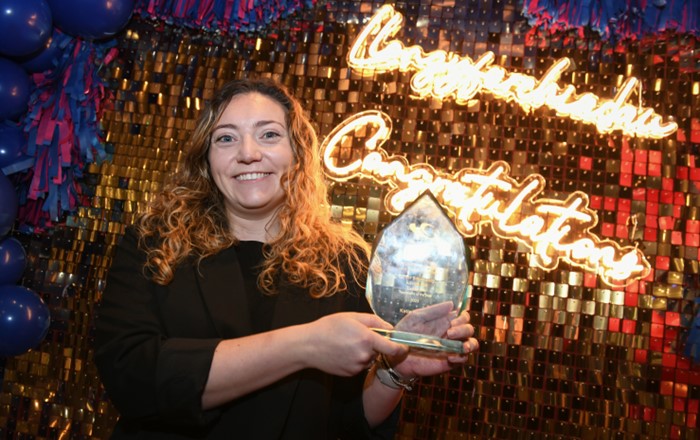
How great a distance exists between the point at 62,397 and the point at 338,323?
2044 mm

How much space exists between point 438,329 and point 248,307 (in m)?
0.43

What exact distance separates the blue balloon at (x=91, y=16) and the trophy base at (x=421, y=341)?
2.01m

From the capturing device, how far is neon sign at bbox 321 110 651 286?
258 centimetres

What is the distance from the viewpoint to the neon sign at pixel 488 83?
2617mm

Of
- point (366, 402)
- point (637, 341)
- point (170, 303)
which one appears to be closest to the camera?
point (170, 303)

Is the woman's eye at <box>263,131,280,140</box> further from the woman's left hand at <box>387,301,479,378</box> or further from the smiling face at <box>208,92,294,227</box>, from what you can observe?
the woman's left hand at <box>387,301,479,378</box>

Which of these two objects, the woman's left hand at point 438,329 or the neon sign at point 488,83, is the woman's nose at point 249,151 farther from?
the neon sign at point 488,83

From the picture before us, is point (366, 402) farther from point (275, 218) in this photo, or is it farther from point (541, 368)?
point (541, 368)

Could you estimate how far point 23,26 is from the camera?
2373 millimetres

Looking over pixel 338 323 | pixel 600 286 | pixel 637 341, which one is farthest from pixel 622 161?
pixel 338 323

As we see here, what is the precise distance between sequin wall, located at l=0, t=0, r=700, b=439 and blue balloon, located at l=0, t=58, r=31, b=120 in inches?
15.3

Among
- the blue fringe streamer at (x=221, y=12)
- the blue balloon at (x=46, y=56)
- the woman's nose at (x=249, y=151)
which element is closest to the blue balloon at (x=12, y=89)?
the blue balloon at (x=46, y=56)

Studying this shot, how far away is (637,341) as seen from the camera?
2.57 m

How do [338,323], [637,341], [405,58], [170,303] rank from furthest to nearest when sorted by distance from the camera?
[405,58], [637,341], [170,303], [338,323]
